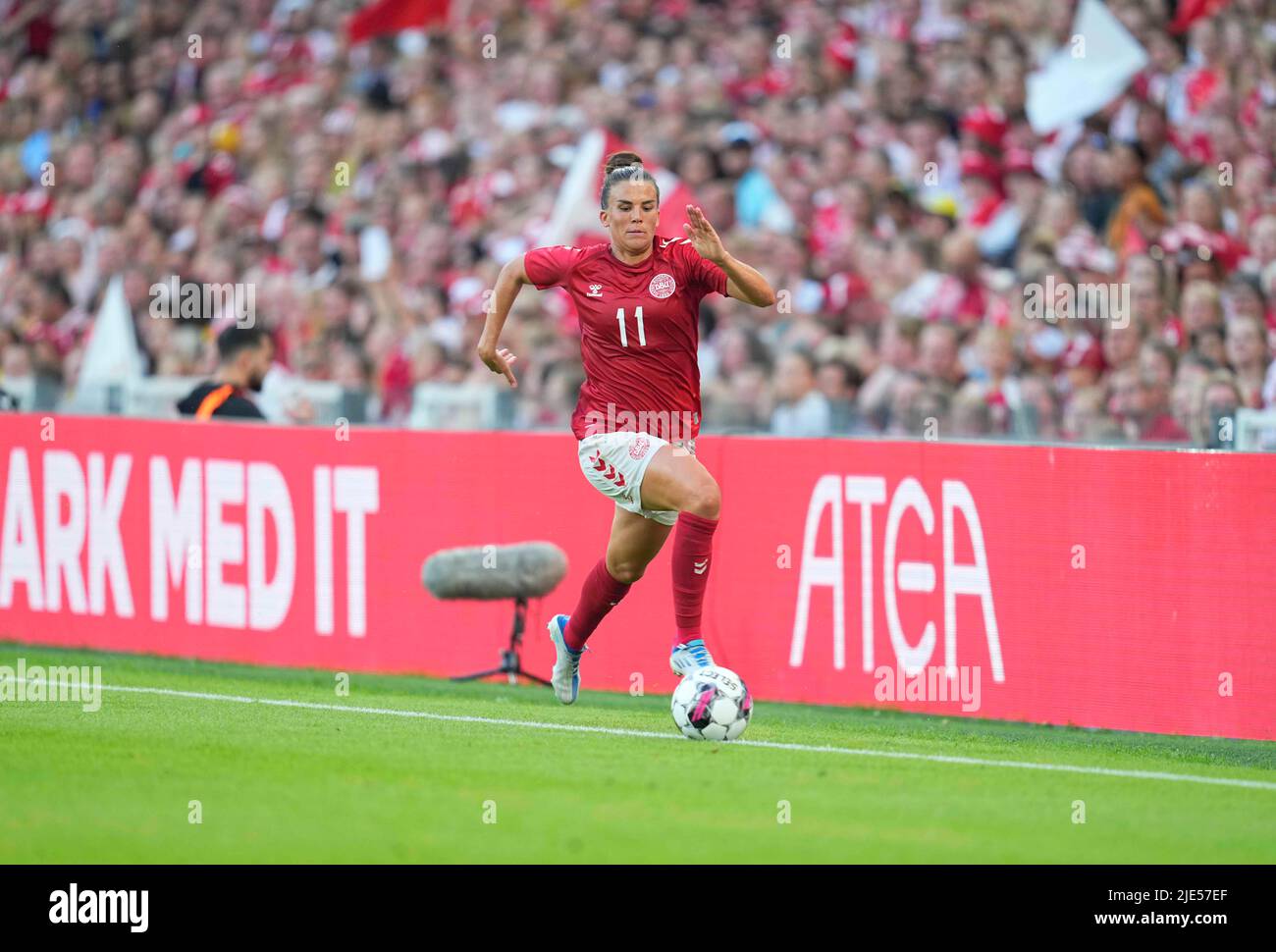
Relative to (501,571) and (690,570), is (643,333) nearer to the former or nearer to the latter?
(690,570)

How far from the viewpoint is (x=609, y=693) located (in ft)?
36.3

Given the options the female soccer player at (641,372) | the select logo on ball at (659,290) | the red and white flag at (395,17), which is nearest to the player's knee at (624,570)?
the female soccer player at (641,372)

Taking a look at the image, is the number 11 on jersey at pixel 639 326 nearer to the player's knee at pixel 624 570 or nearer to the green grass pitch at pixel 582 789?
the player's knee at pixel 624 570

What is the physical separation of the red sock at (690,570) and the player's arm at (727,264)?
3.18 ft

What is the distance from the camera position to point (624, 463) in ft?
28.6

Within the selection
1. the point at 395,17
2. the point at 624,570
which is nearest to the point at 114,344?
the point at 395,17

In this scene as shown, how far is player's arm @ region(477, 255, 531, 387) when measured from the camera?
8953 millimetres

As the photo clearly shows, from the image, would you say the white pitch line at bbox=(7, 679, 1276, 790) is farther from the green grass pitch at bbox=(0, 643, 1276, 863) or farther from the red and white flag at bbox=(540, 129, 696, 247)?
the red and white flag at bbox=(540, 129, 696, 247)

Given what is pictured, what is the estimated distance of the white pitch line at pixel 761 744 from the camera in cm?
805

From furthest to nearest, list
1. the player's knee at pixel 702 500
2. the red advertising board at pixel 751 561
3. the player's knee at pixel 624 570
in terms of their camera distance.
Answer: the red advertising board at pixel 751 561 < the player's knee at pixel 624 570 < the player's knee at pixel 702 500
